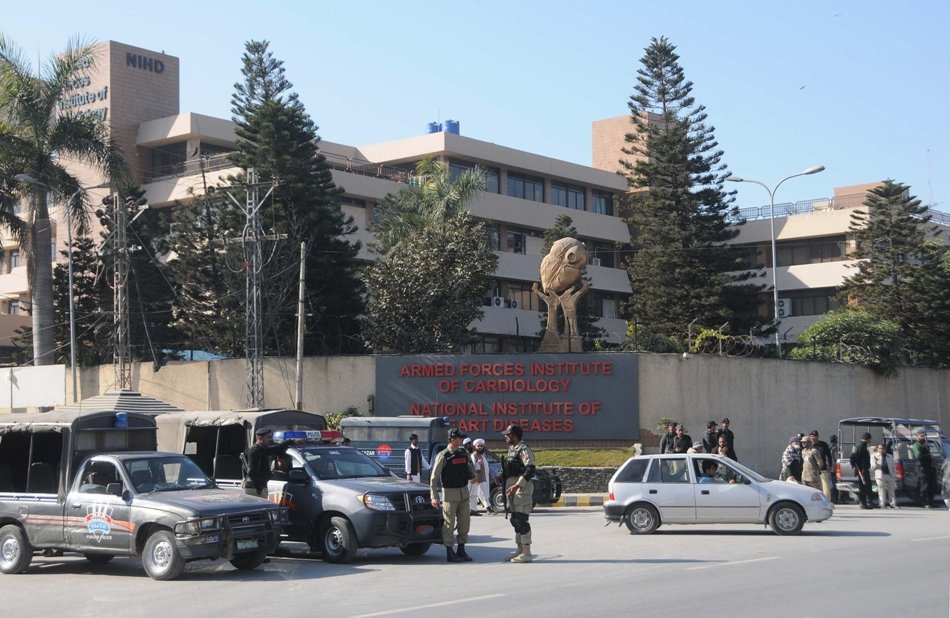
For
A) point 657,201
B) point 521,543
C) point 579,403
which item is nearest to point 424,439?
point 579,403

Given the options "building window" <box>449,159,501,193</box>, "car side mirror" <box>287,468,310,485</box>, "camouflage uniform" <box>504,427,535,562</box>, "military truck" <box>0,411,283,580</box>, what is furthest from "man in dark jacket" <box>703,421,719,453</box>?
"building window" <box>449,159,501,193</box>

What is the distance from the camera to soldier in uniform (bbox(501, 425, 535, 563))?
14.7 metres

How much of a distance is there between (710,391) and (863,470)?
8.74 meters

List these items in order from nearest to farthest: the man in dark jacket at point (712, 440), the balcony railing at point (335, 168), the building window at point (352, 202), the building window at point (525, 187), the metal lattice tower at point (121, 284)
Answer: the man in dark jacket at point (712, 440)
the metal lattice tower at point (121, 284)
the balcony railing at point (335, 168)
the building window at point (352, 202)
the building window at point (525, 187)

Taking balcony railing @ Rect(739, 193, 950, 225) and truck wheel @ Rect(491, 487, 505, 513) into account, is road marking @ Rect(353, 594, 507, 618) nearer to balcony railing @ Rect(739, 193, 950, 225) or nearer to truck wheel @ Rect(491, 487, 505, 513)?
truck wheel @ Rect(491, 487, 505, 513)

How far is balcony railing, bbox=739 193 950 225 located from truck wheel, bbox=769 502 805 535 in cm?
4690

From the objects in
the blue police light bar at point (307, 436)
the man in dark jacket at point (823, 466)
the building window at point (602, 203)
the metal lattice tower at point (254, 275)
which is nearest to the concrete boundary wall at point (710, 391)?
the metal lattice tower at point (254, 275)

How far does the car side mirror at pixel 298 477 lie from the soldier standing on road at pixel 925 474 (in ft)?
47.8

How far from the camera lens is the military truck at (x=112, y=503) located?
1364 cm

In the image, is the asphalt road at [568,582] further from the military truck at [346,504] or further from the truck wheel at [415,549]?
the military truck at [346,504]

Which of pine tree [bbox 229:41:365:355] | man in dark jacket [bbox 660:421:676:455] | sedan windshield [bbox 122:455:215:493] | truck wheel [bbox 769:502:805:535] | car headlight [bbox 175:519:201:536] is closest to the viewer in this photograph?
car headlight [bbox 175:519:201:536]

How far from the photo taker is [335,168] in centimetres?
5488

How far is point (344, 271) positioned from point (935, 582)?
36.1 meters

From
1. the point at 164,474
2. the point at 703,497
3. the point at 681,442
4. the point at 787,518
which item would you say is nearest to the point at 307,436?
the point at 164,474
